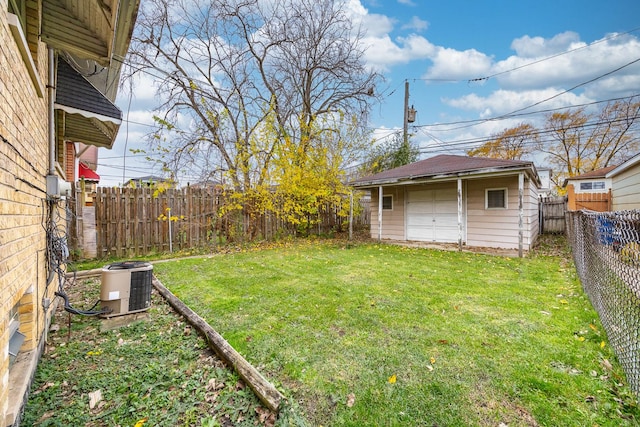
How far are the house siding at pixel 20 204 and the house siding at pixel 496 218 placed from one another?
33.5 ft

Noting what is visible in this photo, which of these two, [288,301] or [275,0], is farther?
[275,0]

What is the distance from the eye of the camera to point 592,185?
18750 millimetres

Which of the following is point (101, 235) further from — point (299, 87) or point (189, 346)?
point (299, 87)

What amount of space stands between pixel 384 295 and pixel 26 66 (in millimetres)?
4684

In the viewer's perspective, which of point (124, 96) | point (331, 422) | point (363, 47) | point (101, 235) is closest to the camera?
point (331, 422)

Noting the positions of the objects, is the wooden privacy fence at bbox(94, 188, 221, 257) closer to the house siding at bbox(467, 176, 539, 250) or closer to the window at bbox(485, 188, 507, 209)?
the house siding at bbox(467, 176, 539, 250)

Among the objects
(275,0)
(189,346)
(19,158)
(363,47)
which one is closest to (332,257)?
(189,346)

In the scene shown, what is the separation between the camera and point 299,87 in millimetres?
12648

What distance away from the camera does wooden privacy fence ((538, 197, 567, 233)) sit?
1260 cm

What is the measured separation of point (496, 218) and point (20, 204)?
33.6ft

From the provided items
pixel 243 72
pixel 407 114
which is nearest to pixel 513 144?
pixel 407 114

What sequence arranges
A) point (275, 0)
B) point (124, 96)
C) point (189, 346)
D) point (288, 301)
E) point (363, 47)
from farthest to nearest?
point (363, 47) < point (275, 0) < point (124, 96) < point (288, 301) < point (189, 346)

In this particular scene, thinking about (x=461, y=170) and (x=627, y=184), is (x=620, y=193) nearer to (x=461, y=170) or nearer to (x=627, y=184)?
(x=627, y=184)

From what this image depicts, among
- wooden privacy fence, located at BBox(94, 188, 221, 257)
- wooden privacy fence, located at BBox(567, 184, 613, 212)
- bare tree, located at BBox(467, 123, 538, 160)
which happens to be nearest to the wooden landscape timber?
wooden privacy fence, located at BBox(94, 188, 221, 257)
